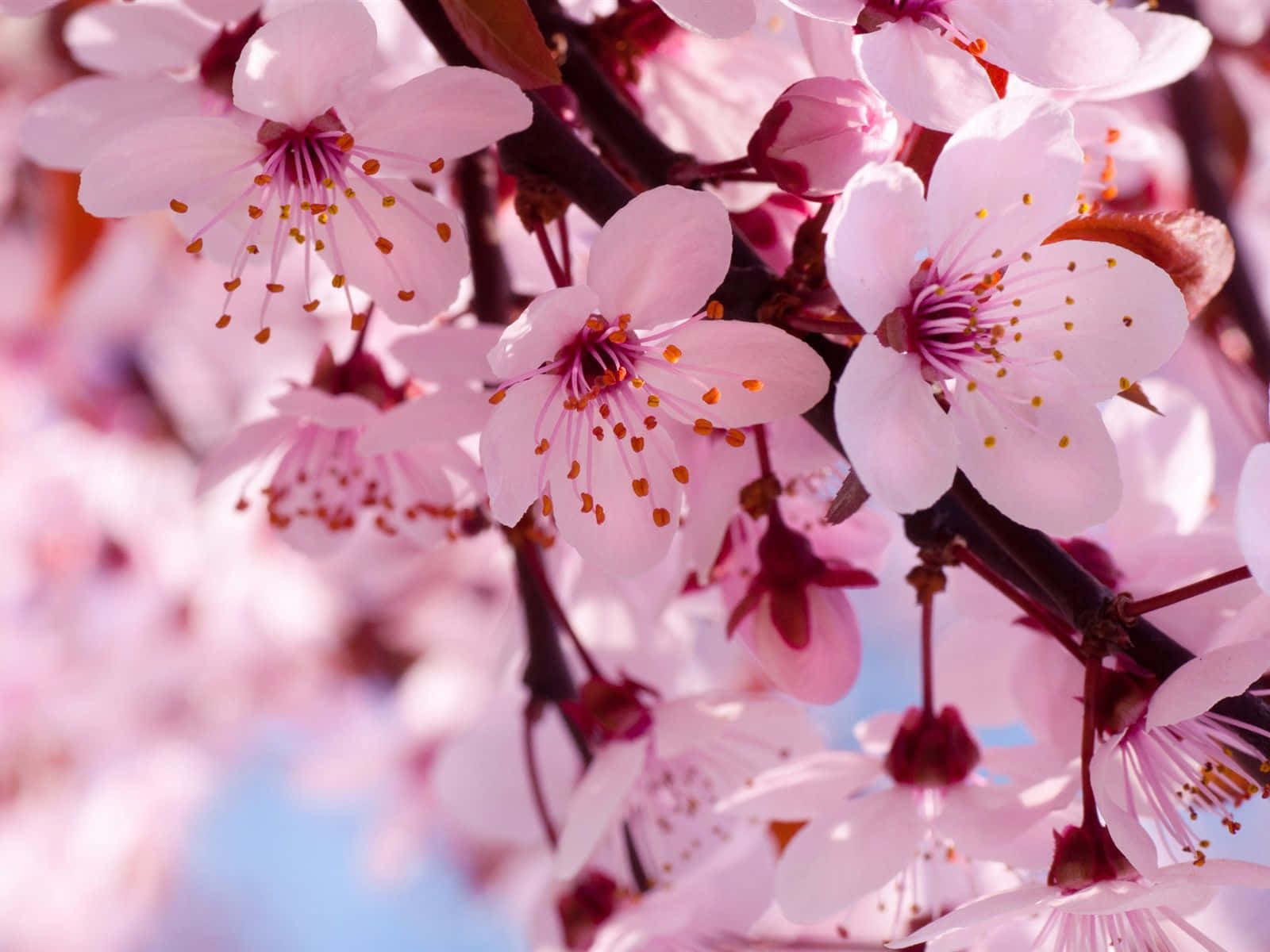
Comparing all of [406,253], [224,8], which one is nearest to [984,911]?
[406,253]

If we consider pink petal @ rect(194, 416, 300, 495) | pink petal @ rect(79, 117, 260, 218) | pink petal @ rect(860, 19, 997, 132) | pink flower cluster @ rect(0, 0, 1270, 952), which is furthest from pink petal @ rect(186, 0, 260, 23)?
pink petal @ rect(860, 19, 997, 132)

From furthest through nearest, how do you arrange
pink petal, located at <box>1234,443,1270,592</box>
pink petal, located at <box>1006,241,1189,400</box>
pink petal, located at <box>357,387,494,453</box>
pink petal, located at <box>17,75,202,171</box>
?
pink petal, located at <box>17,75,202,171</box>
pink petal, located at <box>357,387,494,453</box>
pink petal, located at <box>1006,241,1189,400</box>
pink petal, located at <box>1234,443,1270,592</box>

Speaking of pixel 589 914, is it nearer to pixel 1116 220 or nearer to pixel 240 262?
pixel 240 262

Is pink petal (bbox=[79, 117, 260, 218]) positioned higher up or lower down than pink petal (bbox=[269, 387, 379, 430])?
higher up

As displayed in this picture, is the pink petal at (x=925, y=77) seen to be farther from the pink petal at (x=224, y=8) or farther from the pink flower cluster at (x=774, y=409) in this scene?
the pink petal at (x=224, y=8)

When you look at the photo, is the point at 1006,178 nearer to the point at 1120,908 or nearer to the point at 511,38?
the point at 511,38

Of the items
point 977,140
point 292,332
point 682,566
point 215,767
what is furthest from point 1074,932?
point 215,767

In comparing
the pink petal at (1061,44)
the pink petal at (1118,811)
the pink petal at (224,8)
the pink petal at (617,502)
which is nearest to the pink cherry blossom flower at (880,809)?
the pink petal at (1118,811)

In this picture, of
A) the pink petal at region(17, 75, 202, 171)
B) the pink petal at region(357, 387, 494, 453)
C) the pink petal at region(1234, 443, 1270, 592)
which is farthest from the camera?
the pink petal at region(17, 75, 202, 171)

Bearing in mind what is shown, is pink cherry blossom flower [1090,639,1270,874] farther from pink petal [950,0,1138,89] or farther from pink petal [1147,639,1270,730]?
pink petal [950,0,1138,89]
